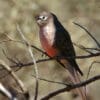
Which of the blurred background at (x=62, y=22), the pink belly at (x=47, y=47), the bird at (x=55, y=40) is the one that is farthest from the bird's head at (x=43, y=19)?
the blurred background at (x=62, y=22)

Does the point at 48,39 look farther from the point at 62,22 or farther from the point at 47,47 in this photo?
the point at 62,22

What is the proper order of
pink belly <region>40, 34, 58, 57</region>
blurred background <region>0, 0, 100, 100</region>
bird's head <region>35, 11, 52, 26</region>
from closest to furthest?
pink belly <region>40, 34, 58, 57</region> < bird's head <region>35, 11, 52, 26</region> < blurred background <region>0, 0, 100, 100</region>

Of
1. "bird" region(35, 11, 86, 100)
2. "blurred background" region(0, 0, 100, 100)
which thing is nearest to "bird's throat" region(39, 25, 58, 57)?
"bird" region(35, 11, 86, 100)

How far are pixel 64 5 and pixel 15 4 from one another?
1.31 m

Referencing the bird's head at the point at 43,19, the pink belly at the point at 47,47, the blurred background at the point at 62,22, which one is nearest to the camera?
the pink belly at the point at 47,47

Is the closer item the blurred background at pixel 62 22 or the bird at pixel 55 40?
the bird at pixel 55 40

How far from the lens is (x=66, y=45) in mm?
5250

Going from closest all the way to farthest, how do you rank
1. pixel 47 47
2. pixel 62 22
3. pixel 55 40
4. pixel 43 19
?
pixel 47 47
pixel 55 40
pixel 43 19
pixel 62 22

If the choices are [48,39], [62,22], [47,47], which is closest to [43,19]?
[48,39]

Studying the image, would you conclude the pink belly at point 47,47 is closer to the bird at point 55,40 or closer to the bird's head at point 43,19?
the bird at point 55,40

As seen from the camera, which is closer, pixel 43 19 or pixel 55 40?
pixel 55 40

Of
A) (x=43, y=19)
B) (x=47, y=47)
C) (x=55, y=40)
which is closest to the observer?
(x=47, y=47)

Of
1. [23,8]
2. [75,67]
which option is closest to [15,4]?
[23,8]

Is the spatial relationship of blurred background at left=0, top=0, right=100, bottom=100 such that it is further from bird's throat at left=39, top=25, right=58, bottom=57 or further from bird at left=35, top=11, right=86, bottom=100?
bird's throat at left=39, top=25, right=58, bottom=57
